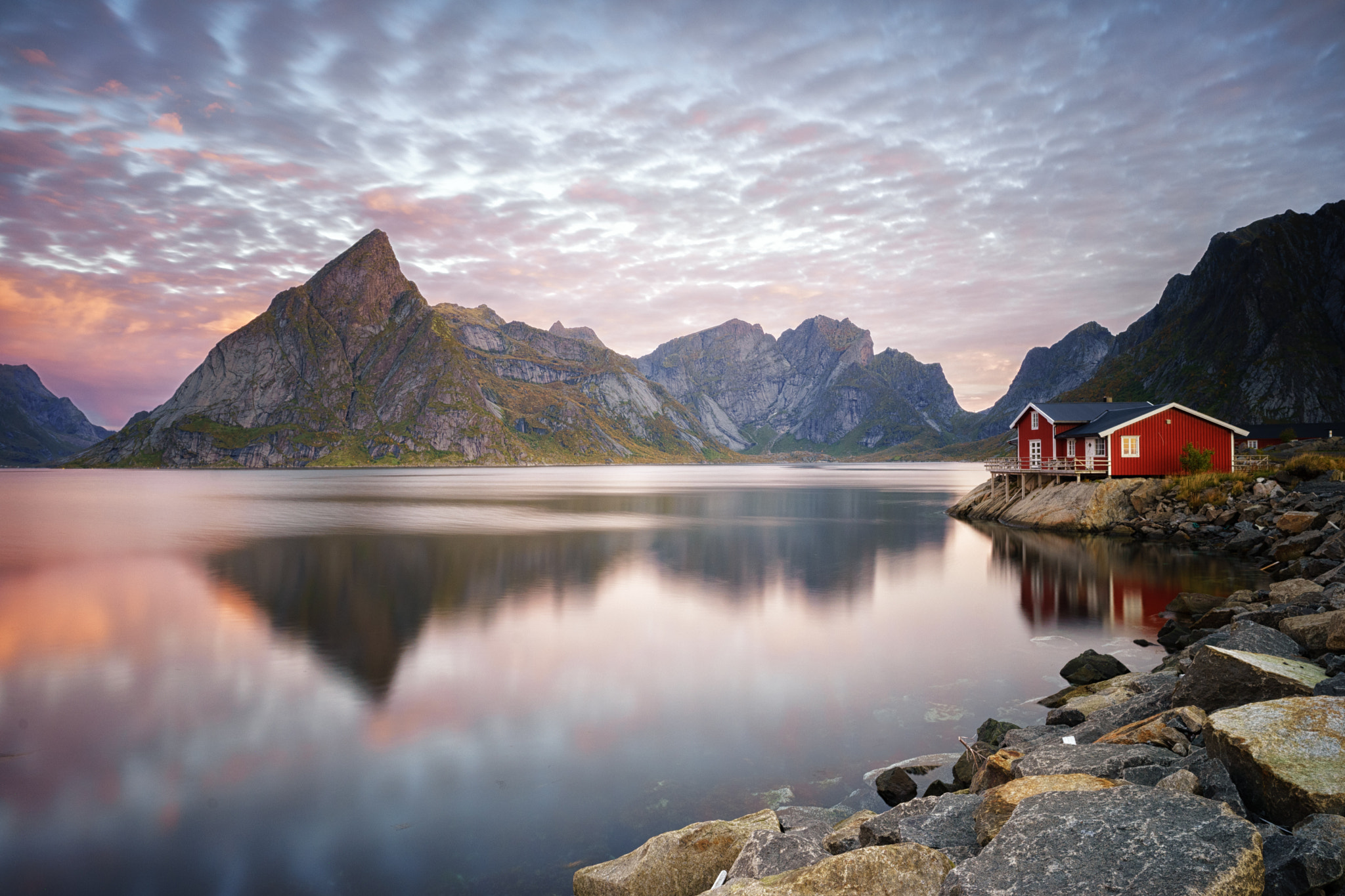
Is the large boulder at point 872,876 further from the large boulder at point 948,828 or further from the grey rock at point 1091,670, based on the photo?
the grey rock at point 1091,670

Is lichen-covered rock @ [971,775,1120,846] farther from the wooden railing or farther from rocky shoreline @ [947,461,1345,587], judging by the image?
the wooden railing

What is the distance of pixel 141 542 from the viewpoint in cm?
4681

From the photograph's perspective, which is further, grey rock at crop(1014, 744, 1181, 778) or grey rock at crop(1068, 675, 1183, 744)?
grey rock at crop(1068, 675, 1183, 744)

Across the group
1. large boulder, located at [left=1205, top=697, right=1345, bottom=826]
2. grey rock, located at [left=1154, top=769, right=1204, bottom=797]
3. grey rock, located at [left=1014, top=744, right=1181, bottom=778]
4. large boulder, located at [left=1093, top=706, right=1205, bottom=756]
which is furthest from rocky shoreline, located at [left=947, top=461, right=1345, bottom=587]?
grey rock, located at [left=1154, top=769, right=1204, bottom=797]

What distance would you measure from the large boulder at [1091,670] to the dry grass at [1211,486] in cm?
3558

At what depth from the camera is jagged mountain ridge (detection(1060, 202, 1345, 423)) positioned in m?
161

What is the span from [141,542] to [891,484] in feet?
406

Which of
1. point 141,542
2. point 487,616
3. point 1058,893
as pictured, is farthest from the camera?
point 141,542

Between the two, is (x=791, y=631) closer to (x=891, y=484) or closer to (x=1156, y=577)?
(x=1156, y=577)

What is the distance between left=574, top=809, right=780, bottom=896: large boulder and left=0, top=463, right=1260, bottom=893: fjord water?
1095 millimetres

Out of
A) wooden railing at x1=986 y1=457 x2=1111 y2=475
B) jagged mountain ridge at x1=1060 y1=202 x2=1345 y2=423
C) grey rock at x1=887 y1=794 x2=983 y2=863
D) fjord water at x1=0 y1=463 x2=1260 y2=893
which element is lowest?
fjord water at x1=0 y1=463 x2=1260 y2=893

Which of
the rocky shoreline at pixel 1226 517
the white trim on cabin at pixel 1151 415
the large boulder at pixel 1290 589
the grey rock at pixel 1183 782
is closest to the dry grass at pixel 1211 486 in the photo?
the rocky shoreline at pixel 1226 517

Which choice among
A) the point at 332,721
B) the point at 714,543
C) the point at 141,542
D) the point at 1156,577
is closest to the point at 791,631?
the point at 332,721

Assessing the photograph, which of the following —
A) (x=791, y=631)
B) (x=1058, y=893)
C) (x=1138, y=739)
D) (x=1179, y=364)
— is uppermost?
(x=1179, y=364)
